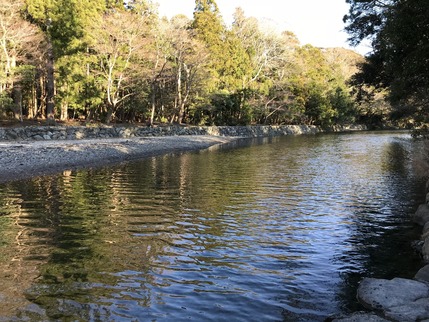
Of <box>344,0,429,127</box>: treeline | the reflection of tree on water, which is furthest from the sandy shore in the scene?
<box>344,0,429,127</box>: treeline

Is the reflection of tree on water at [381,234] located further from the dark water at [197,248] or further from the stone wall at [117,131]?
the stone wall at [117,131]

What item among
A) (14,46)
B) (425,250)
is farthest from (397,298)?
(14,46)

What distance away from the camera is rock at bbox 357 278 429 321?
5027mm

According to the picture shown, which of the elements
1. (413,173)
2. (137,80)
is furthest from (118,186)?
(137,80)

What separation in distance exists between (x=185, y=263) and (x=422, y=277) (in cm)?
393

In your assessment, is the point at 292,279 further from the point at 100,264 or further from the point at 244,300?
the point at 100,264

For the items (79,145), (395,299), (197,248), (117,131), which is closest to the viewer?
(395,299)

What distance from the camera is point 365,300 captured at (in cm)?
564

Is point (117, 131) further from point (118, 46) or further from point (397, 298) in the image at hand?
point (397, 298)

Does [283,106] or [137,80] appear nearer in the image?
[137,80]

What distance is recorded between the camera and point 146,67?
38.4m

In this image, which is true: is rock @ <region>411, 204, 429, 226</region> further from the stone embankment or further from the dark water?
the stone embankment

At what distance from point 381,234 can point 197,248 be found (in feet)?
14.2

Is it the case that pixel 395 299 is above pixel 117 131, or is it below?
below
